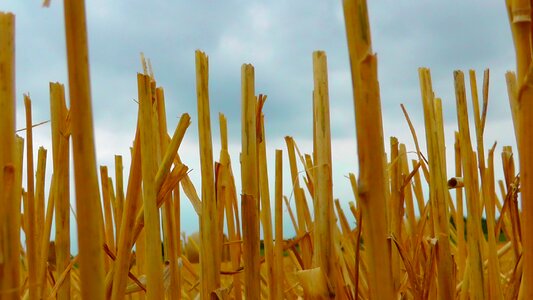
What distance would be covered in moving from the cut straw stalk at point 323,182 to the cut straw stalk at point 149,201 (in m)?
0.18

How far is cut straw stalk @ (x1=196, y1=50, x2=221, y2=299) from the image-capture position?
776 mm

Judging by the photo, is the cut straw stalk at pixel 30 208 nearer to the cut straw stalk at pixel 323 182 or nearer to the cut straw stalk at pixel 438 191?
the cut straw stalk at pixel 323 182

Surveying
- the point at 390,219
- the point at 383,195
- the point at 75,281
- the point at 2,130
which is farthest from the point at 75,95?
the point at 75,281

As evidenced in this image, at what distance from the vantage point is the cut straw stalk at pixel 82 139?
432mm

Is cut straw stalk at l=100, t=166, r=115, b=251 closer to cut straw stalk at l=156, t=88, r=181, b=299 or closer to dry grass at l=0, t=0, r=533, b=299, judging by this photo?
dry grass at l=0, t=0, r=533, b=299

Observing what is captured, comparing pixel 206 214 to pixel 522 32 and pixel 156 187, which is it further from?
pixel 522 32

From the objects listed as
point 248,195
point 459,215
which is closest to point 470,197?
point 459,215

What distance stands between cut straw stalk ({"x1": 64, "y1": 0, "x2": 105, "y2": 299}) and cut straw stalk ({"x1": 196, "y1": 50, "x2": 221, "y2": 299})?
1.06 feet

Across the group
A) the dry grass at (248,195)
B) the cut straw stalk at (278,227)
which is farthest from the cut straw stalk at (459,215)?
the cut straw stalk at (278,227)

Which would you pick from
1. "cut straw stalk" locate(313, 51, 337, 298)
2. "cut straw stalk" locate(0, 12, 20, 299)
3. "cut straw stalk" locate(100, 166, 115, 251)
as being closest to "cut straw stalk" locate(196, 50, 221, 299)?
"cut straw stalk" locate(313, 51, 337, 298)

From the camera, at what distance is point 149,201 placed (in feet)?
2.26

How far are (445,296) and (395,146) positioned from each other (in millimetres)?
274

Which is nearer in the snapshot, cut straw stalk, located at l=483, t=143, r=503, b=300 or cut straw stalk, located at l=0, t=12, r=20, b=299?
cut straw stalk, located at l=0, t=12, r=20, b=299

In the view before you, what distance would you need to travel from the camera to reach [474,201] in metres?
0.93
